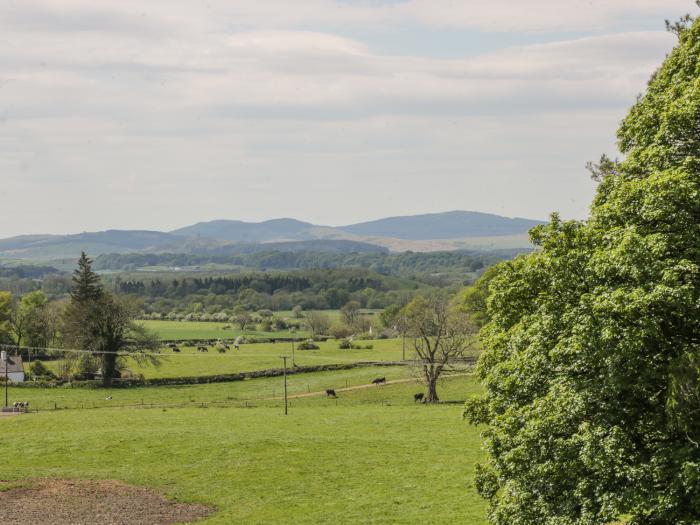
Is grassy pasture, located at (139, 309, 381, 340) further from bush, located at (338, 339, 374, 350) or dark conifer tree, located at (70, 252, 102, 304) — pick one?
dark conifer tree, located at (70, 252, 102, 304)

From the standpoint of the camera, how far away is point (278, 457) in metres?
51.8

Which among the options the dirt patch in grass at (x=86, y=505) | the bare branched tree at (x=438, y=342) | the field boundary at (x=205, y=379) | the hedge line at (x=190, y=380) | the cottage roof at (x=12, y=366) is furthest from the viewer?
the cottage roof at (x=12, y=366)

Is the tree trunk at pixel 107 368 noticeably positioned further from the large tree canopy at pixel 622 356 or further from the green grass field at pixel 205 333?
the large tree canopy at pixel 622 356

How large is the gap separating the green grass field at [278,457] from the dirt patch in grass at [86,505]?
60.0 inches

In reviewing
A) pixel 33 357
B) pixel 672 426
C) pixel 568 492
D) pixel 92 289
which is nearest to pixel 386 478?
pixel 568 492

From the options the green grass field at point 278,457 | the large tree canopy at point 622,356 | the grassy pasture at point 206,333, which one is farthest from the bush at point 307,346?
the large tree canopy at point 622,356

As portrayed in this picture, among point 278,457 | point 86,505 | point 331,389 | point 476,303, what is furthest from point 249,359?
point 86,505

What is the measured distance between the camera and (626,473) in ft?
70.5

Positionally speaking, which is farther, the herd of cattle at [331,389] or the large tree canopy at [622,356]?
the herd of cattle at [331,389]

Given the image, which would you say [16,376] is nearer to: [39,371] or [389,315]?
[39,371]

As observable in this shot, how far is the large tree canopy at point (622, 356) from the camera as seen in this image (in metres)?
21.3

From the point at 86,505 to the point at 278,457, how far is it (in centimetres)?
1346

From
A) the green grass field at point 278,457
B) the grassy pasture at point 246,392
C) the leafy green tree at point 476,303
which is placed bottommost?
the grassy pasture at point 246,392

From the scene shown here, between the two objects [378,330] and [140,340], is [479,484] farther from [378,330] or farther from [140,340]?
[378,330]
